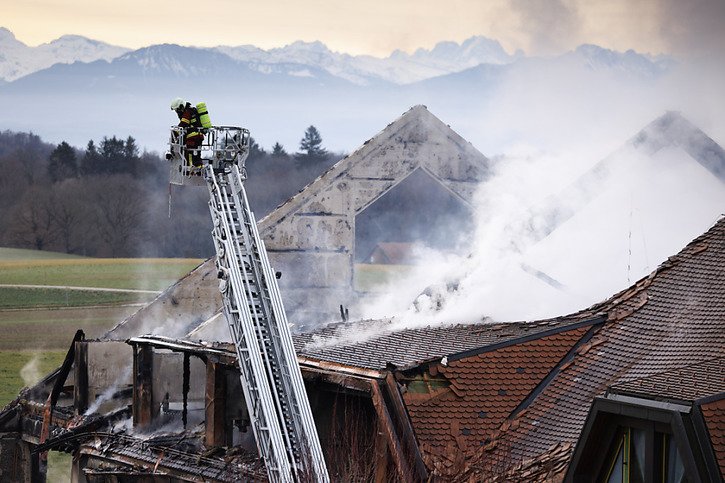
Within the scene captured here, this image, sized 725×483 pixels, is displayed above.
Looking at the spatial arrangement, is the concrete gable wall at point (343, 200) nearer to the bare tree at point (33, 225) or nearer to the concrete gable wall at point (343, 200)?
the concrete gable wall at point (343, 200)

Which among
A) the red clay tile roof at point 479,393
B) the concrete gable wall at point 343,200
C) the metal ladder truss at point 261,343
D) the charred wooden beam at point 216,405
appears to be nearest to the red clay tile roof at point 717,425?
the red clay tile roof at point 479,393

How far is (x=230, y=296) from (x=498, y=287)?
5.95 metres

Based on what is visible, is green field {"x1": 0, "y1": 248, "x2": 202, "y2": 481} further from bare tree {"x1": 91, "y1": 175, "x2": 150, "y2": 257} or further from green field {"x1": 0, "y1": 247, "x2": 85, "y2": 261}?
bare tree {"x1": 91, "y1": 175, "x2": 150, "y2": 257}

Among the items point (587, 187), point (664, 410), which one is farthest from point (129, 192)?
point (664, 410)

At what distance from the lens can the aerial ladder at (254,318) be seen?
17875 millimetres

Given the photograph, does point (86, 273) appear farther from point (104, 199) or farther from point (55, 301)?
point (104, 199)

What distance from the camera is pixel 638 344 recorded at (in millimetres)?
17516

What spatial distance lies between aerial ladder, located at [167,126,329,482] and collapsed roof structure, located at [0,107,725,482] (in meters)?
0.52

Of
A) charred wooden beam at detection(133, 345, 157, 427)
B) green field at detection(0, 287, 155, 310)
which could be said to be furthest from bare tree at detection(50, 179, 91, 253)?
charred wooden beam at detection(133, 345, 157, 427)

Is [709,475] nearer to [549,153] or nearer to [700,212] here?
[700,212]

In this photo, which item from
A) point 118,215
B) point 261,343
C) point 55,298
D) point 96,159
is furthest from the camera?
point 96,159

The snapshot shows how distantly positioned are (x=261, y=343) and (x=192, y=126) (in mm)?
3838

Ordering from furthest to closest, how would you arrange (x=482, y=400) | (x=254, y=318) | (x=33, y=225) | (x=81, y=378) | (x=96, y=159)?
(x=96, y=159), (x=33, y=225), (x=81, y=378), (x=254, y=318), (x=482, y=400)

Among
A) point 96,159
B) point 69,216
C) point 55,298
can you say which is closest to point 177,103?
point 55,298
